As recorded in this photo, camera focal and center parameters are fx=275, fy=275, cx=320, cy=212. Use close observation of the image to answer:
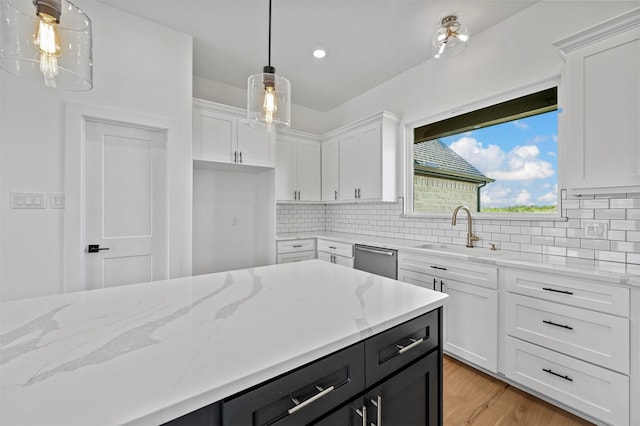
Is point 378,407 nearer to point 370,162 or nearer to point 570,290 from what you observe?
point 570,290

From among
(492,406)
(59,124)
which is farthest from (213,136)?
(492,406)

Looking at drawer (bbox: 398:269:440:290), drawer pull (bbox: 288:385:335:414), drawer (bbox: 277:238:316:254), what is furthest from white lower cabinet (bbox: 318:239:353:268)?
drawer pull (bbox: 288:385:335:414)

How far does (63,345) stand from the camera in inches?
29.0

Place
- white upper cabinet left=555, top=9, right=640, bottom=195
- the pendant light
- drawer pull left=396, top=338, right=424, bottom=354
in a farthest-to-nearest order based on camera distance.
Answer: white upper cabinet left=555, top=9, right=640, bottom=195
the pendant light
drawer pull left=396, top=338, right=424, bottom=354

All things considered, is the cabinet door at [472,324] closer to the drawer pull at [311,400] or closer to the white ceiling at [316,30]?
the drawer pull at [311,400]

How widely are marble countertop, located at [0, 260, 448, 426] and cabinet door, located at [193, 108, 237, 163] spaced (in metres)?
2.10

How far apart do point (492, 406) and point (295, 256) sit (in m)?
2.50

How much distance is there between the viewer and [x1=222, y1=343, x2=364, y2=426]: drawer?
645mm

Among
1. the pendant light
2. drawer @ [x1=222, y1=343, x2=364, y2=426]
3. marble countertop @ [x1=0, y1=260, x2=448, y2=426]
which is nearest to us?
marble countertop @ [x1=0, y1=260, x2=448, y2=426]

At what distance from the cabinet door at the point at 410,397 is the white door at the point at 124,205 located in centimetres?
243

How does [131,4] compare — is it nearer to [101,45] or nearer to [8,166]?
[101,45]

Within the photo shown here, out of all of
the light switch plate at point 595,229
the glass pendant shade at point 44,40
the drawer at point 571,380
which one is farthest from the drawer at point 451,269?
the glass pendant shade at point 44,40

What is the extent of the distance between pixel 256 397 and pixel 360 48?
3197 mm

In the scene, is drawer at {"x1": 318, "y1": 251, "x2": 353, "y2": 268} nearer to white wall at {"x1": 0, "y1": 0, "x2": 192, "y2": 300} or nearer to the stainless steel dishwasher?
the stainless steel dishwasher
